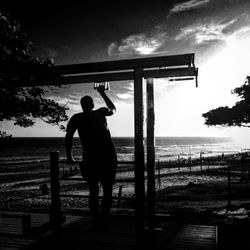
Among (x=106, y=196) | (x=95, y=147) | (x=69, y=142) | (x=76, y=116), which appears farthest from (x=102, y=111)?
(x=106, y=196)

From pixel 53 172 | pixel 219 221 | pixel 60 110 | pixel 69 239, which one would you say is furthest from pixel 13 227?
pixel 219 221

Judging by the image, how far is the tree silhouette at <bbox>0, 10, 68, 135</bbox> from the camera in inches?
178

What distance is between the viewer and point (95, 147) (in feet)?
14.0

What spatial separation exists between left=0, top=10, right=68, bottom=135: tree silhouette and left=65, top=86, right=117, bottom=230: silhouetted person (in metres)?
0.87

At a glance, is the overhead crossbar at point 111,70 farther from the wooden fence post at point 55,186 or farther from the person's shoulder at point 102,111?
the wooden fence post at point 55,186

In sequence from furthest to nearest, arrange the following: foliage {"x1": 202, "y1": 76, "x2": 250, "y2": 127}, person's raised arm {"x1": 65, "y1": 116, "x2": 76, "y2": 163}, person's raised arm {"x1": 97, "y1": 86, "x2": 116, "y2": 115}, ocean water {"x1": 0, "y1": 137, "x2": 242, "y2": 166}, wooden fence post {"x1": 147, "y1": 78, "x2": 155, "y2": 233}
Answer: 1. ocean water {"x1": 0, "y1": 137, "x2": 242, "y2": 166}
2. foliage {"x1": 202, "y1": 76, "x2": 250, "y2": 127}
3. wooden fence post {"x1": 147, "y1": 78, "x2": 155, "y2": 233}
4. person's raised arm {"x1": 97, "y1": 86, "x2": 116, "y2": 115}
5. person's raised arm {"x1": 65, "y1": 116, "x2": 76, "y2": 163}

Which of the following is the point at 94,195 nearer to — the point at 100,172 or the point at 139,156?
the point at 100,172

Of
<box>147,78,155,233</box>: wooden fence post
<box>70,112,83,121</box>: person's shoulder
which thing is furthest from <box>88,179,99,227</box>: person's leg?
<box>70,112,83,121</box>: person's shoulder

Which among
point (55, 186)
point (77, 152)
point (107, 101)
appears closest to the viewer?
point (55, 186)

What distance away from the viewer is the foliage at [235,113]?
16.4 metres

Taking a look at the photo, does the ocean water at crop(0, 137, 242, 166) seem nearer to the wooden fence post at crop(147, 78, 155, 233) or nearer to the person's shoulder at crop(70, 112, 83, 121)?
the person's shoulder at crop(70, 112, 83, 121)

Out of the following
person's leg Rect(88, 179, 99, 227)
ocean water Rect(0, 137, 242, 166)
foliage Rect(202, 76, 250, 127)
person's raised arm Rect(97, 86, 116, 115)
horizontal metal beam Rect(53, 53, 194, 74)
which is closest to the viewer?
horizontal metal beam Rect(53, 53, 194, 74)

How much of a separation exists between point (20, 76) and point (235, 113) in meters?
15.9

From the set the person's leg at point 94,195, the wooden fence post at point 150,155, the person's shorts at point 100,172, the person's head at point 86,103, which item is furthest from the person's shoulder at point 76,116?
the wooden fence post at point 150,155
